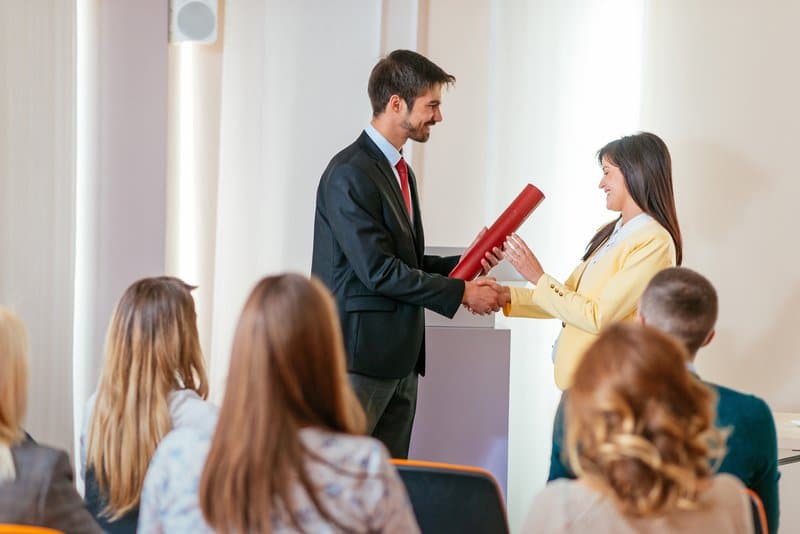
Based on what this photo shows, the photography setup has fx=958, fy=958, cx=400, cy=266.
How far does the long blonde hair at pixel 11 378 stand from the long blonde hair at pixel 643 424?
92 cm

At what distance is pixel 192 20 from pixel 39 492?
104 inches

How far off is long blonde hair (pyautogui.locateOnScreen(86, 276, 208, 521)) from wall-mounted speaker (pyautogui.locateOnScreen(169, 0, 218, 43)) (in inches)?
83.3

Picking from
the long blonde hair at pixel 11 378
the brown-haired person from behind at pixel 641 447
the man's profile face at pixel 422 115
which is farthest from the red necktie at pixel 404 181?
the brown-haired person from behind at pixel 641 447

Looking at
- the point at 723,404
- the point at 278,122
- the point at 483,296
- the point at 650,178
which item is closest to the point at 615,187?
the point at 650,178

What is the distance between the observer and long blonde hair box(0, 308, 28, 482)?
1.58 meters

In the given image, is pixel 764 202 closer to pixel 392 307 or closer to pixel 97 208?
pixel 392 307

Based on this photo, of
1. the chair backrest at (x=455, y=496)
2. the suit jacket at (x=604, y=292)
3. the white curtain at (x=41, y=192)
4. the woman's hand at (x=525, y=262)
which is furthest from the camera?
the white curtain at (x=41, y=192)

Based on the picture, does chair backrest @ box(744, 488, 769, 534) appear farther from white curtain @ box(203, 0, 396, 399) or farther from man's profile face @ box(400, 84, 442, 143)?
white curtain @ box(203, 0, 396, 399)

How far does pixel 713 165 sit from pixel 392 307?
1464 millimetres

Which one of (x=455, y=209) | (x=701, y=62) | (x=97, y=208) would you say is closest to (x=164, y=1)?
(x=97, y=208)

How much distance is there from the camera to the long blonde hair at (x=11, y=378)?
1579 millimetres

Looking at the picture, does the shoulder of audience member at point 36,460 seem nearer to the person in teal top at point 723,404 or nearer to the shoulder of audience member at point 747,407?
the person in teal top at point 723,404

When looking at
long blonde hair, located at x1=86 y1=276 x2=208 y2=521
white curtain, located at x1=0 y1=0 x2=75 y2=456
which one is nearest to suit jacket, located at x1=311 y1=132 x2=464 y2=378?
long blonde hair, located at x1=86 y1=276 x2=208 y2=521

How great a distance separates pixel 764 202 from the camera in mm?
3557
